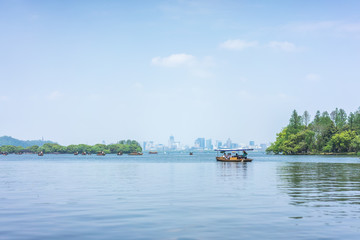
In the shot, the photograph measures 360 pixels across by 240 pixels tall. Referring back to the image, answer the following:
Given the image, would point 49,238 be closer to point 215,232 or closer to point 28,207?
point 215,232

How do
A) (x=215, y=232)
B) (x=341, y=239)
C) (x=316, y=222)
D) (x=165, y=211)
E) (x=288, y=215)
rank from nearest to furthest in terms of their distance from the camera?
(x=341, y=239), (x=215, y=232), (x=316, y=222), (x=288, y=215), (x=165, y=211)

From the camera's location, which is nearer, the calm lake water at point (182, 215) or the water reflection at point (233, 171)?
the calm lake water at point (182, 215)

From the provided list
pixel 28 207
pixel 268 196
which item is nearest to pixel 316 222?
pixel 268 196

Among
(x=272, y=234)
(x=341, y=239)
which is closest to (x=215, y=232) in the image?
(x=272, y=234)

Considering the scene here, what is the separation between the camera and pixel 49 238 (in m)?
21.2

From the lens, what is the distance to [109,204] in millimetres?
33719

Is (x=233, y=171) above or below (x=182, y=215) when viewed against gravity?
above

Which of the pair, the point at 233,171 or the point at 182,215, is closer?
the point at 182,215

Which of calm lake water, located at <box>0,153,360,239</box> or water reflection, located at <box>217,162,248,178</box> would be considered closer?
calm lake water, located at <box>0,153,360,239</box>

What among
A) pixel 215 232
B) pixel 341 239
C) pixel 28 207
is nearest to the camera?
pixel 341 239

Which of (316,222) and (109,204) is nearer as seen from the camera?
(316,222)

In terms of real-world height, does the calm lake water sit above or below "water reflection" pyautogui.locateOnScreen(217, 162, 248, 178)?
below

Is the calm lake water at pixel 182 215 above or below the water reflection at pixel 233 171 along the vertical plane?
below

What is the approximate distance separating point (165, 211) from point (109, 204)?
6.01 m
